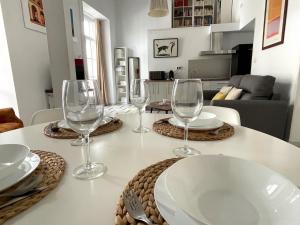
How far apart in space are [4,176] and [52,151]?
0.74 ft

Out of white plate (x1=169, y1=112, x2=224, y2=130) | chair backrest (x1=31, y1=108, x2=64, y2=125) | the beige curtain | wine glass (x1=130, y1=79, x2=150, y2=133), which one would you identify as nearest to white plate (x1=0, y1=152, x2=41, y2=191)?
wine glass (x1=130, y1=79, x2=150, y2=133)

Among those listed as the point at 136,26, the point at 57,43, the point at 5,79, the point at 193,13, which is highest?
the point at 193,13

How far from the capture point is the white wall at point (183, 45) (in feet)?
17.3

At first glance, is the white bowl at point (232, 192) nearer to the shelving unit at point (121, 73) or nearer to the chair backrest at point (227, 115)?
the chair backrest at point (227, 115)

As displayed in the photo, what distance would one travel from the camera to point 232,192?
1.27ft

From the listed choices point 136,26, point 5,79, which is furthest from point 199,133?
point 136,26

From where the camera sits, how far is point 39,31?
3180 mm

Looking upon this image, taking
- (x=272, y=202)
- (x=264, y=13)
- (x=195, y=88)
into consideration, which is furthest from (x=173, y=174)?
(x=264, y=13)

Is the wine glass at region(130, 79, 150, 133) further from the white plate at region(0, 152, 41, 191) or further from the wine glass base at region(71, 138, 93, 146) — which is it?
the white plate at region(0, 152, 41, 191)

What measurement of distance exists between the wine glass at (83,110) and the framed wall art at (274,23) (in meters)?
2.75

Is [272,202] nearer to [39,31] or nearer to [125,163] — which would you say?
[125,163]

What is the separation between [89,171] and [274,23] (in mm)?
3145

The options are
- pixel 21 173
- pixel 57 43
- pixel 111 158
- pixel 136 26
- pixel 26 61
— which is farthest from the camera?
pixel 136 26

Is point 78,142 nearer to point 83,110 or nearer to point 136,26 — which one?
point 83,110
